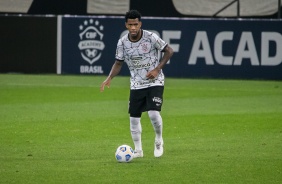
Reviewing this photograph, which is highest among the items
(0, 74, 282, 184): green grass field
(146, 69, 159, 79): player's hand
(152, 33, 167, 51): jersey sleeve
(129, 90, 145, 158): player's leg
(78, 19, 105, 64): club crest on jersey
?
(152, 33, 167, 51): jersey sleeve

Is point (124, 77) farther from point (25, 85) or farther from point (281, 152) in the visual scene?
point (281, 152)

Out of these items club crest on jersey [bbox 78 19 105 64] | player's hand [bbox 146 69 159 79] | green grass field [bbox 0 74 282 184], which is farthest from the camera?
club crest on jersey [bbox 78 19 105 64]

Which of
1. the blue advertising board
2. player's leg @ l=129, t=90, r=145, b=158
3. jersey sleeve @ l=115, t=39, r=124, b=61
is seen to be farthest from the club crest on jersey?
player's leg @ l=129, t=90, r=145, b=158

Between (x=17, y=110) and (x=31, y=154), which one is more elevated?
(x=31, y=154)

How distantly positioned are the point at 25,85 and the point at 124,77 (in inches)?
160

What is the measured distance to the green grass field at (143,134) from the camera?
1120 centimetres

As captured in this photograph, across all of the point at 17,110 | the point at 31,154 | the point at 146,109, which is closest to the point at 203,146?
the point at 146,109

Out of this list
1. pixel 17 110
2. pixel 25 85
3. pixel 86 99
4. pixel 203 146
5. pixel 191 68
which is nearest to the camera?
pixel 203 146

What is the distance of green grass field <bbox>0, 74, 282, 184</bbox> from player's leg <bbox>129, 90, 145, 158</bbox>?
236 mm

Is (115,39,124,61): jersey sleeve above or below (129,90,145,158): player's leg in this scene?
above

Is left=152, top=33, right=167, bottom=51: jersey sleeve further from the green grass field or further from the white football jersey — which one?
the green grass field

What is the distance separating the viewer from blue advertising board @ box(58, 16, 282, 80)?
27297 millimetres

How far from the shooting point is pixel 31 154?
1300cm

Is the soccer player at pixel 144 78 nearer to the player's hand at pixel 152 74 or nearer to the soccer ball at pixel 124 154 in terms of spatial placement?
the player's hand at pixel 152 74
